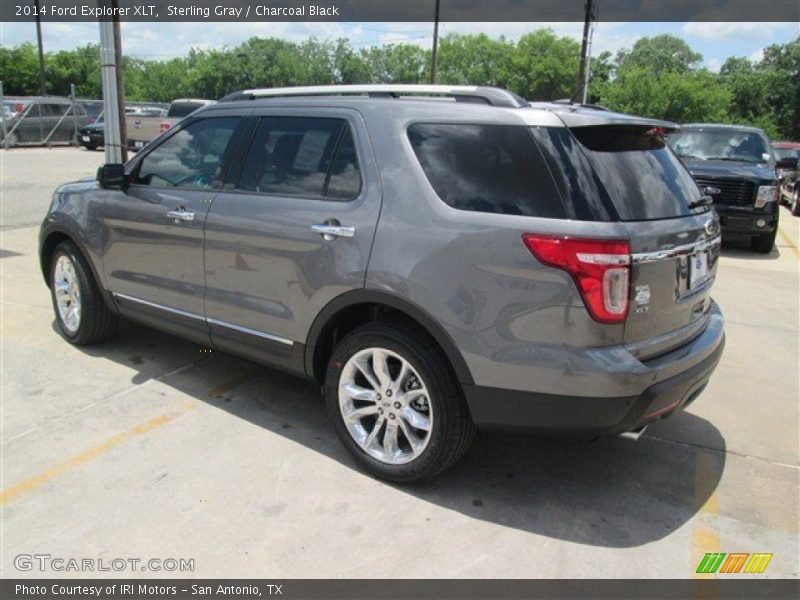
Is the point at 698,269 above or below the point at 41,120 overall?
below

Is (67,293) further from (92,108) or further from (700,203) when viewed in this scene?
(92,108)

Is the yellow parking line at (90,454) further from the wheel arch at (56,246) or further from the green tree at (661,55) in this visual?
the green tree at (661,55)

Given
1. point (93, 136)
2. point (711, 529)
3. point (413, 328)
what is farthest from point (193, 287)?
point (93, 136)

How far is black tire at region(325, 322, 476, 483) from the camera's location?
10.2 feet

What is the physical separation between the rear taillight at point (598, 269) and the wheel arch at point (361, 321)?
607mm

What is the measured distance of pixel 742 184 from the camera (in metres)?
10.0

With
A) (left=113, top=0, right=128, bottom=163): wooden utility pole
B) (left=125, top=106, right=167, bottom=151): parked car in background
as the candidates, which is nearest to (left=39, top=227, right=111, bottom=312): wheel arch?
(left=113, top=0, right=128, bottom=163): wooden utility pole

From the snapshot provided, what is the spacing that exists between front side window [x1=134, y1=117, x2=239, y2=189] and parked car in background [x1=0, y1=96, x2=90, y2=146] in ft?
76.6

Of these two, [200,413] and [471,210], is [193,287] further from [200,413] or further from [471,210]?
[471,210]

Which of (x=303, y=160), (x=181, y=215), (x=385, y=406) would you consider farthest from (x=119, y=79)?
(x=385, y=406)

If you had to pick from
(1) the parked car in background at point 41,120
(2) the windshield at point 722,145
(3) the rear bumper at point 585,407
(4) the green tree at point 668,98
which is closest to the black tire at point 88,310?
(3) the rear bumper at point 585,407

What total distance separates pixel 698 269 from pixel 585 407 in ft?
3.25

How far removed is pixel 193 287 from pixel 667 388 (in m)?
2.81
